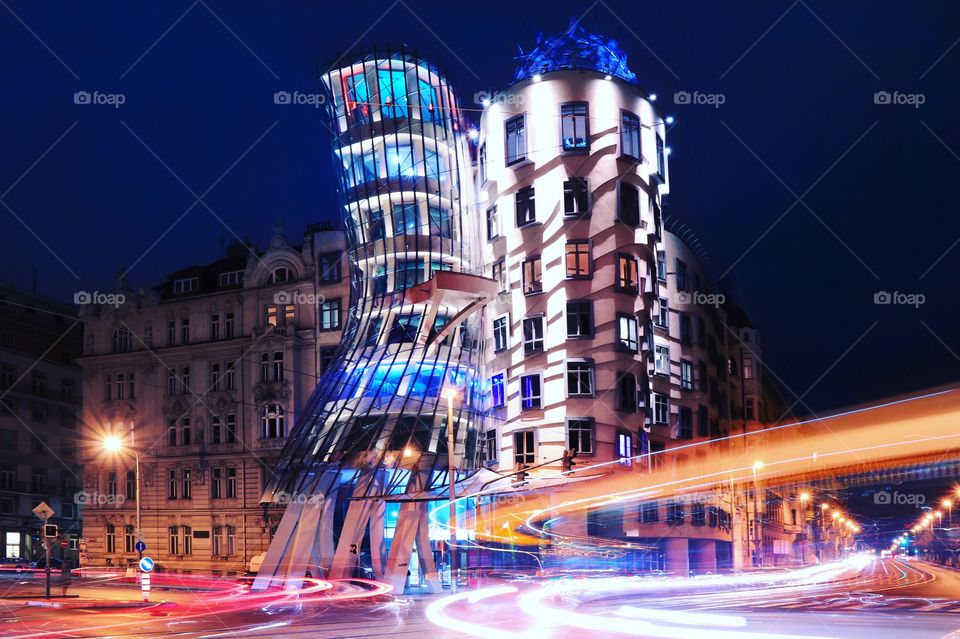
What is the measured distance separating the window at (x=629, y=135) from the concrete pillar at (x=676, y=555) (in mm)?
22971

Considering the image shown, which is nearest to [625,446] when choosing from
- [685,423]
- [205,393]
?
[685,423]

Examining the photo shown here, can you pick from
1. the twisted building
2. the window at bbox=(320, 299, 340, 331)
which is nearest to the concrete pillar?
the twisted building

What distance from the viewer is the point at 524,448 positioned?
167 ft

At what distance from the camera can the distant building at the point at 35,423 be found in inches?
3410

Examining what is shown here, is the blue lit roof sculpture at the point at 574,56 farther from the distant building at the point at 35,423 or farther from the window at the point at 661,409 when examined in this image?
the distant building at the point at 35,423

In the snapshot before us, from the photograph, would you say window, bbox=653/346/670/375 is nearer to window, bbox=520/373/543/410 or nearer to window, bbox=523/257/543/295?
window, bbox=523/257/543/295

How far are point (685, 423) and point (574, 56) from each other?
27.9 meters

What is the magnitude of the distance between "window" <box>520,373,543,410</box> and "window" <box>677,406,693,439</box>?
20771mm

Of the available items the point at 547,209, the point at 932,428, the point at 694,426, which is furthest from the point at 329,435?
the point at 932,428

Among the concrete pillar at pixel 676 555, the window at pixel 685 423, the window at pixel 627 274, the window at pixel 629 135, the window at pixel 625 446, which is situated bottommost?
the concrete pillar at pixel 676 555

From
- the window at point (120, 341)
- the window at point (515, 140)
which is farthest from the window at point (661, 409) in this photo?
the window at point (120, 341)

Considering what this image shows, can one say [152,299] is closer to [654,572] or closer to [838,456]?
[654,572]

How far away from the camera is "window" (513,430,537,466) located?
50.7 meters

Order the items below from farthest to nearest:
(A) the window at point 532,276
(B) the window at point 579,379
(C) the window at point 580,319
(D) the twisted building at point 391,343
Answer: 1. (A) the window at point 532,276
2. (D) the twisted building at point 391,343
3. (C) the window at point 580,319
4. (B) the window at point 579,379
